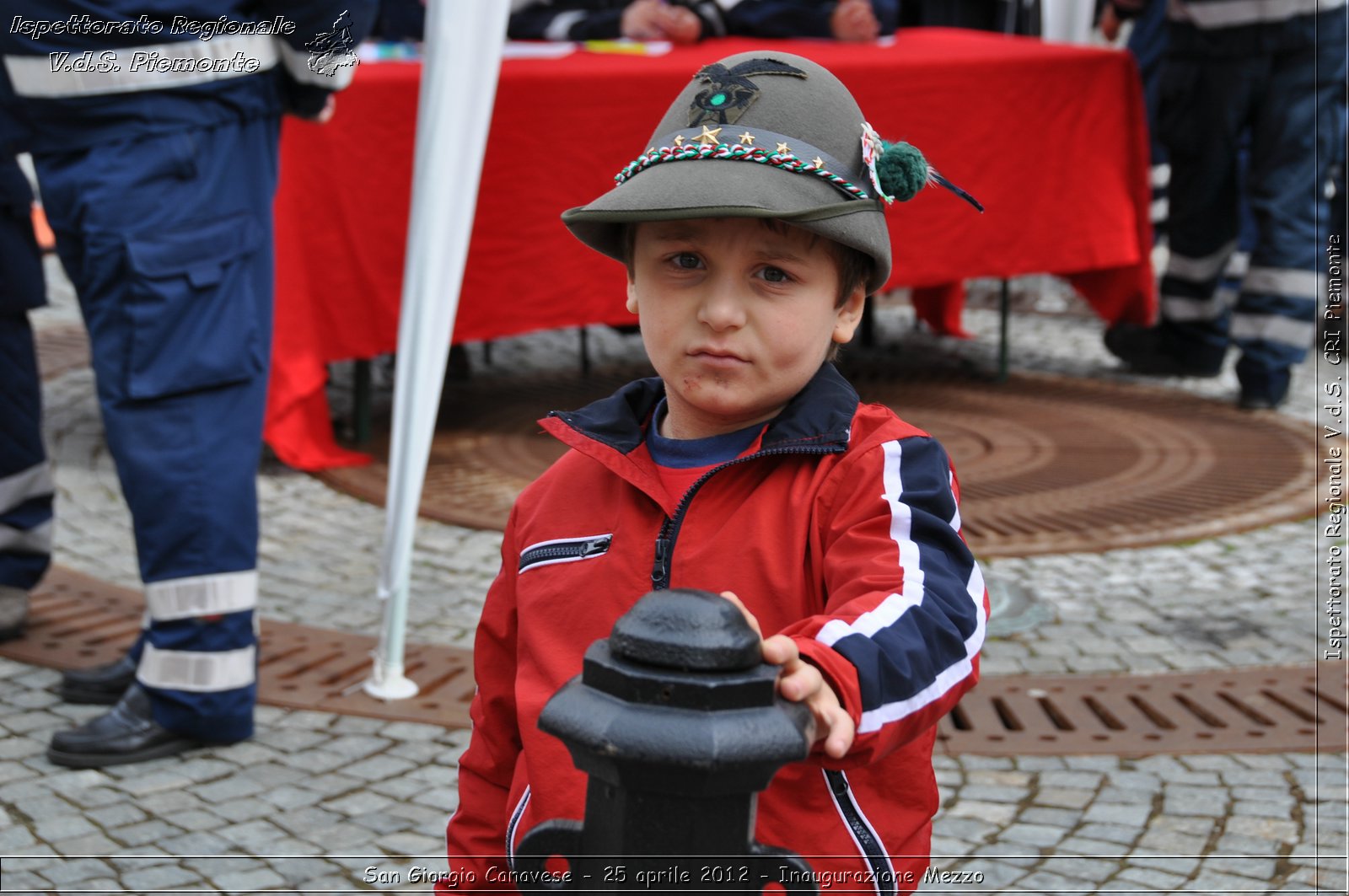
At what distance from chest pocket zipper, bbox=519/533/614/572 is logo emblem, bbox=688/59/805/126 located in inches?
18.7

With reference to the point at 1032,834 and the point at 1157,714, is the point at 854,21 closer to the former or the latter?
the point at 1157,714

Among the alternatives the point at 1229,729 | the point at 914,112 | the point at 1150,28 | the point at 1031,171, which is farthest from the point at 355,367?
the point at 1150,28

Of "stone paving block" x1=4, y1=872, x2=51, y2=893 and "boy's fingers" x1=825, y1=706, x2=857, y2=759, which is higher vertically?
"boy's fingers" x1=825, y1=706, x2=857, y2=759

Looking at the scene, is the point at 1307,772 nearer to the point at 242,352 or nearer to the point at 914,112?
the point at 242,352

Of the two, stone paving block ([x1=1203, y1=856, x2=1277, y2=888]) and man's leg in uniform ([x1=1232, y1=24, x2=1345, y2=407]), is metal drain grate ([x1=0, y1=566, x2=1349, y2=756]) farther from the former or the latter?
man's leg in uniform ([x1=1232, y1=24, x2=1345, y2=407])

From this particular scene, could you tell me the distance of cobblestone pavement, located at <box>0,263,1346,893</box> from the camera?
297 centimetres

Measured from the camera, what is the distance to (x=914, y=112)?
6.27m

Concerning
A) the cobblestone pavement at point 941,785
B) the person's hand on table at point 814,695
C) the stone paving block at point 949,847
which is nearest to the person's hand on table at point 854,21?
the cobblestone pavement at point 941,785

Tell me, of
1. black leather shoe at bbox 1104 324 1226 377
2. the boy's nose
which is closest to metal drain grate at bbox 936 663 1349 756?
the boy's nose

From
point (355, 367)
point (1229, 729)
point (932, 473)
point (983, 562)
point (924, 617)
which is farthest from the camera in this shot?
point (355, 367)

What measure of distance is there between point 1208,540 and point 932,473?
373cm

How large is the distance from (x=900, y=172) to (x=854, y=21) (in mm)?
5168

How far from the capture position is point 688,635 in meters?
1.08

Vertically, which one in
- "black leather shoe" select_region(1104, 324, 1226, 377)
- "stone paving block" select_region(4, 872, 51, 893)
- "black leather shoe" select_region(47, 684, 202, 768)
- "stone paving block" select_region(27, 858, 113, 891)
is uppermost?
"black leather shoe" select_region(1104, 324, 1226, 377)
